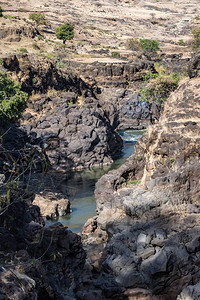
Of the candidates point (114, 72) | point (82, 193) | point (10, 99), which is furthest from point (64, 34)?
point (82, 193)

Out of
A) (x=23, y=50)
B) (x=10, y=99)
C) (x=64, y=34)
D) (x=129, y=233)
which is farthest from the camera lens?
(x=64, y=34)

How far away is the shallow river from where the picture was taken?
24234mm

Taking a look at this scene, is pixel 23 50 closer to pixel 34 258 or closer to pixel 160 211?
pixel 160 211

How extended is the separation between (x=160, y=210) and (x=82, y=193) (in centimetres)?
1541

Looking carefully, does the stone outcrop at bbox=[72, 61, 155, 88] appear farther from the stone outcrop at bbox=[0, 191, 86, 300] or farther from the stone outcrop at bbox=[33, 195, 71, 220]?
the stone outcrop at bbox=[0, 191, 86, 300]

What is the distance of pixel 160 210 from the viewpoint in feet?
52.4

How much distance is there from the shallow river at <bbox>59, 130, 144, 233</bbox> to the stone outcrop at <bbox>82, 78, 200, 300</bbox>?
3086 mm

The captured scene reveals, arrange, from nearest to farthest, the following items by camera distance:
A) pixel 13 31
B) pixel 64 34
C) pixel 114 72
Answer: pixel 13 31 < pixel 114 72 < pixel 64 34

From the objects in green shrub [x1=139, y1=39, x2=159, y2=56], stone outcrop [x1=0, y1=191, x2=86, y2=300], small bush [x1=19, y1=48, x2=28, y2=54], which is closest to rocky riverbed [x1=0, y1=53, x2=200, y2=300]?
stone outcrop [x1=0, y1=191, x2=86, y2=300]

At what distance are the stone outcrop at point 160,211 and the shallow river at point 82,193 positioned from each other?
309 centimetres

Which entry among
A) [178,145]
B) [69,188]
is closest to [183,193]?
[178,145]

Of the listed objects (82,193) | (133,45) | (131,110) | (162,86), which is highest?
(162,86)

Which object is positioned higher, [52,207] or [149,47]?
[149,47]

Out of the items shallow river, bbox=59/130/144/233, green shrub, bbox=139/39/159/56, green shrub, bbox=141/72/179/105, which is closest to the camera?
shallow river, bbox=59/130/144/233
